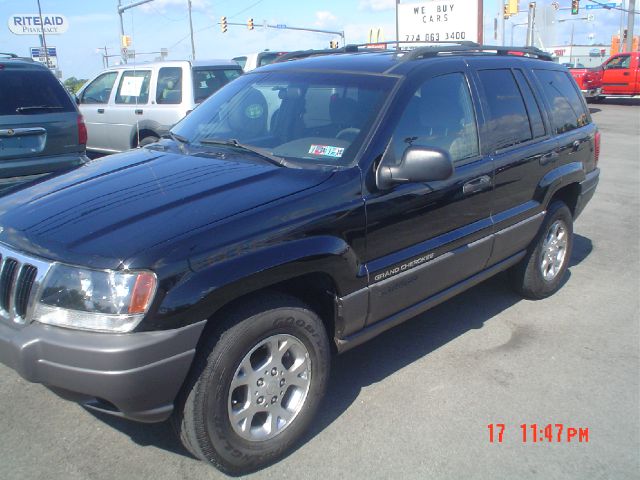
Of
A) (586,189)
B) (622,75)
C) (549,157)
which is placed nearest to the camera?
(549,157)

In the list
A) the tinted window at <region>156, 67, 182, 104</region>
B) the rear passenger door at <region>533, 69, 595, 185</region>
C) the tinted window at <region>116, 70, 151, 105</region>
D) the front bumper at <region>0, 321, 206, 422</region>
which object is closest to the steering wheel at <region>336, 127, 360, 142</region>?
the front bumper at <region>0, 321, 206, 422</region>

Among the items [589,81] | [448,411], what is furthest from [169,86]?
[589,81]

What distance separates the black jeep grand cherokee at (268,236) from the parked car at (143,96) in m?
5.21

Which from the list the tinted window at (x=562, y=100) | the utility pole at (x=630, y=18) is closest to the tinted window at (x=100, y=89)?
the tinted window at (x=562, y=100)

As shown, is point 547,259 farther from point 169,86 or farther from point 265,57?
point 265,57

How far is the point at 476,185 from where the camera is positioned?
389cm

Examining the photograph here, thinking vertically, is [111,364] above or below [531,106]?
below

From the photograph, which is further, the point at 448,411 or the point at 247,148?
→ the point at 247,148

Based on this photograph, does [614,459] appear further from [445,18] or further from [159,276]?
[445,18]

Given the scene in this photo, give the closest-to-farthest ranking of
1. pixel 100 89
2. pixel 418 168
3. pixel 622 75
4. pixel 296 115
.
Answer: pixel 418 168 → pixel 296 115 → pixel 100 89 → pixel 622 75

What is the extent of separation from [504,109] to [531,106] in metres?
0.44

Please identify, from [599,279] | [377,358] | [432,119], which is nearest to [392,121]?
[432,119]

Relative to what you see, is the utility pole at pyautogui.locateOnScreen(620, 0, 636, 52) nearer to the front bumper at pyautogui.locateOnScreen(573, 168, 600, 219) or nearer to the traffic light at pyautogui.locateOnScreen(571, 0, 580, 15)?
the traffic light at pyautogui.locateOnScreen(571, 0, 580, 15)
